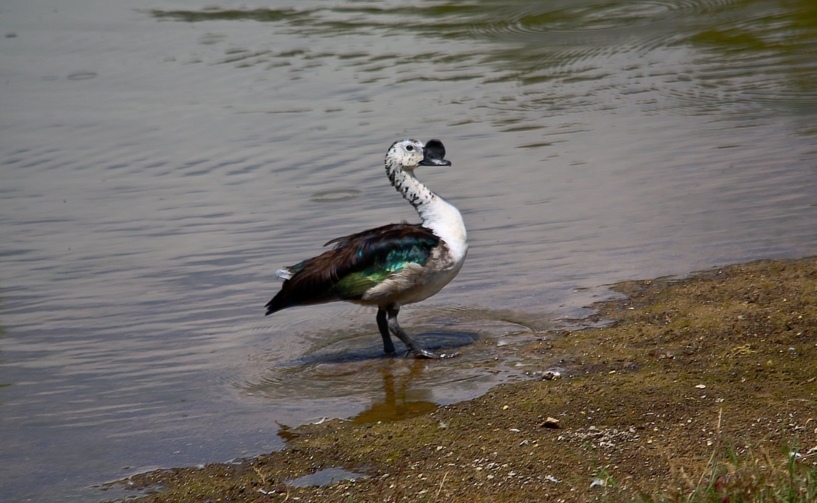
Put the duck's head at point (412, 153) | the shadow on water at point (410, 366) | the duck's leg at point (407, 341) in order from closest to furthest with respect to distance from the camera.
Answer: the shadow on water at point (410, 366)
the duck's leg at point (407, 341)
the duck's head at point (412, 153)

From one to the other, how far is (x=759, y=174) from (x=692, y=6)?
30.3 ft

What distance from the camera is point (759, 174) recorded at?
34.0 ft

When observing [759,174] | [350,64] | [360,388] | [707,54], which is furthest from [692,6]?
[360,388]

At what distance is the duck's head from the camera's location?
745cm

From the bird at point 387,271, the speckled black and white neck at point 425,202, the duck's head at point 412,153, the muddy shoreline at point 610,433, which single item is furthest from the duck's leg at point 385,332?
the duck's head at point 412,153

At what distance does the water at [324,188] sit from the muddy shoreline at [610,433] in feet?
1.32

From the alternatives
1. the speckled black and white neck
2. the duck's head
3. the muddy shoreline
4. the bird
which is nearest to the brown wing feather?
the bird

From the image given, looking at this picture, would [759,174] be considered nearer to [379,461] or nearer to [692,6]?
[379,461]

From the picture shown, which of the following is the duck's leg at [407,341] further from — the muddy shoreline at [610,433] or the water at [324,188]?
the muddy shoreline at [610,433]

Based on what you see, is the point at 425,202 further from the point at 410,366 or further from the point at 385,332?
the point at 410,366

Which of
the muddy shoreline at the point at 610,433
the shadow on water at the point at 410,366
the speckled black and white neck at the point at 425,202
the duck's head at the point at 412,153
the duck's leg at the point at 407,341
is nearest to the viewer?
the muddy shoreline at the point at 610,433

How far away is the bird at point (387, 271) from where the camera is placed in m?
6.96

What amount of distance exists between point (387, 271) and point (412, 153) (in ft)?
3.24

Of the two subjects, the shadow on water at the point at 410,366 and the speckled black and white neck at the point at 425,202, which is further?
the speckled black and white neck at the point at 425,202
